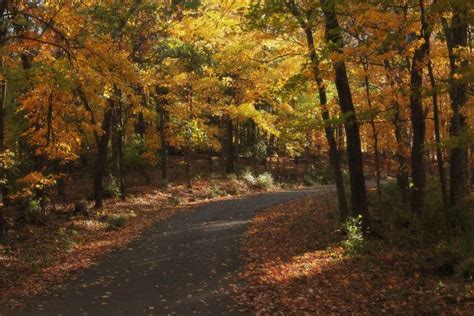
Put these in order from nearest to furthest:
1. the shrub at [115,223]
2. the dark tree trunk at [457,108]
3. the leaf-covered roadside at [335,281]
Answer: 1. the leaf-covered roadside at [335,281]
2. the dark tree trunk at [457,108]
3. the shrub at [115,223]

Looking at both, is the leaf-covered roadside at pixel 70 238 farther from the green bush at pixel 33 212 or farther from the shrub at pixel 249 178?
the shrub at pixel 249 178

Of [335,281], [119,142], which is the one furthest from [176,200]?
[335,281]

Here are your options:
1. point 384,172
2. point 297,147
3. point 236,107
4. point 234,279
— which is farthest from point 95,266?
point 384,172

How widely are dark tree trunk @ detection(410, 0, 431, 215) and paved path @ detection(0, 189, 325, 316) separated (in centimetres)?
572

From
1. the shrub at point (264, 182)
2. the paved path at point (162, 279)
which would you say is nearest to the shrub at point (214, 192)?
the shrub at point (264, 182)

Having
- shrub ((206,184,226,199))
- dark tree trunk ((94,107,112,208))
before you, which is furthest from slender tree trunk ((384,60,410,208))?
dark tree trunk ((94,107,112,208))

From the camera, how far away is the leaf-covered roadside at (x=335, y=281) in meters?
7.94

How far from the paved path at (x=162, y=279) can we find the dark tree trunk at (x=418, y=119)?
18.8ft

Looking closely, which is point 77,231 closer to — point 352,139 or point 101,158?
point 101,158

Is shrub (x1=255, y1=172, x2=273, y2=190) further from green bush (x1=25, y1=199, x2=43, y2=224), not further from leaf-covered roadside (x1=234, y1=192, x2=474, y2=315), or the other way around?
leaf-covered roadside (x1=234, y1=192, x2=474, y2=315)

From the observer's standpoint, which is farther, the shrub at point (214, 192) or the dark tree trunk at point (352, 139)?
the shrub at point (214, 192)

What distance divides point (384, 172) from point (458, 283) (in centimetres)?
3650

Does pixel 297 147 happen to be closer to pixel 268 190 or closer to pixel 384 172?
pixel 268 190

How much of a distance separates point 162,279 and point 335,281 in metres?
3.82
